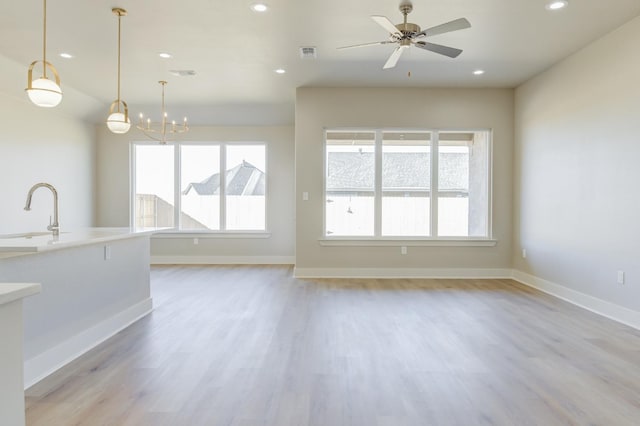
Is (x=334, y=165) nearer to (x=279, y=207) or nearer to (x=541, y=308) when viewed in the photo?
(x=279, y=207)

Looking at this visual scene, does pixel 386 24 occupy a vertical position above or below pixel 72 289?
above

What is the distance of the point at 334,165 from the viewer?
20.2 ft

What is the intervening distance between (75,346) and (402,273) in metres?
4.45

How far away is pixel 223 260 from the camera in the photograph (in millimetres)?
7523

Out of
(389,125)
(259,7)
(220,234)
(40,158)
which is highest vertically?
(259,7)

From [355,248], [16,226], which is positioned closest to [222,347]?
[355,248]

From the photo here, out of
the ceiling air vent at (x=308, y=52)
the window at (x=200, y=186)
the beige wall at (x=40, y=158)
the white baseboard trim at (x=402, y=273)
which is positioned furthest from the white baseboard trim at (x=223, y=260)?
the ceiling air vent at (x=308, y=52)

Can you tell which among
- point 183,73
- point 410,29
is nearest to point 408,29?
point 410,29

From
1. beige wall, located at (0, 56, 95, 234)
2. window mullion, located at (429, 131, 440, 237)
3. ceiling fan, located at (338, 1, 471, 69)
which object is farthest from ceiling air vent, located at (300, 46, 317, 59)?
beige wall, located at (0, 56, 95, 234)

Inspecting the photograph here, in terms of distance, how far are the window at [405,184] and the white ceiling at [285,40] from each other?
0.87m

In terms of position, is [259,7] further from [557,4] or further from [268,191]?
[268,191]

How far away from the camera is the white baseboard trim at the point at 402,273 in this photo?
6.00 m

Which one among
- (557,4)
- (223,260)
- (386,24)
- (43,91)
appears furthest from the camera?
(223,260)

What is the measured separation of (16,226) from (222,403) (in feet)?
17.3
